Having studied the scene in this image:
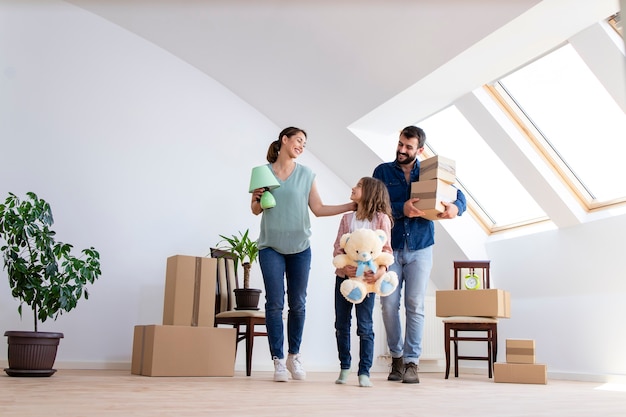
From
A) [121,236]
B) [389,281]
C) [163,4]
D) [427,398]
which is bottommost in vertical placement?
[427,398]

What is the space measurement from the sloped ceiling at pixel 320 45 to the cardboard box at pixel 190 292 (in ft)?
5.28

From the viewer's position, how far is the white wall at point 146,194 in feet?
14.2

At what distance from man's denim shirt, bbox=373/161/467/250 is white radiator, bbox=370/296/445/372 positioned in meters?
2.04

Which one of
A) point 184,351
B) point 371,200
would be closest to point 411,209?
point 371,200

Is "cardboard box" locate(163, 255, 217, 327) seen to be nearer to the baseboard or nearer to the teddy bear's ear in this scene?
the baseboard

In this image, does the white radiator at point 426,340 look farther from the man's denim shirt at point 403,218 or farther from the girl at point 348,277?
the girl at point 348,277

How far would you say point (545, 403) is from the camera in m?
2.31

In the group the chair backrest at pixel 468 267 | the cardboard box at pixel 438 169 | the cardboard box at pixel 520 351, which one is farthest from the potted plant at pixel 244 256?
the cardboard box at pixel 520 351

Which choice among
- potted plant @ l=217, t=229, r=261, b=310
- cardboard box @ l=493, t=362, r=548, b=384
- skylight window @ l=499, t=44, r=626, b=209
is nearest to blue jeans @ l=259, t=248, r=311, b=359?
potted plant @ l=217, t=229, r=261, b=310

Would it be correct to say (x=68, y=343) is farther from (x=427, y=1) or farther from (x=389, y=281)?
(x=427, y=1)

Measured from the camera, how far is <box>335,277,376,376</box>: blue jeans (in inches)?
114

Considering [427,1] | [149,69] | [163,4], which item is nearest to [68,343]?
[149,69]

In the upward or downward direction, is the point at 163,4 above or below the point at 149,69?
above

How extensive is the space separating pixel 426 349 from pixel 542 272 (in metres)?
1.17
